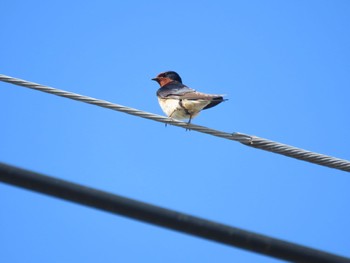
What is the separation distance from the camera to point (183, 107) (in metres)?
7.95

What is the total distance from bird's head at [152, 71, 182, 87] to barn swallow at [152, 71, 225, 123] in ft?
3.31

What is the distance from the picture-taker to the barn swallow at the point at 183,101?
746 centimetres

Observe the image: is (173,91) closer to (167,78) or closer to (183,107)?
(183,107)

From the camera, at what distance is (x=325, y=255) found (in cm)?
215

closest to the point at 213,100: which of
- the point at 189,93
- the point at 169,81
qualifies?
the point at 189,93

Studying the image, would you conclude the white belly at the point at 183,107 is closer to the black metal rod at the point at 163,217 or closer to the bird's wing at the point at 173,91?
the bird's wing at the point at 173,91

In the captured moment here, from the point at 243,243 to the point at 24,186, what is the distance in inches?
30.3

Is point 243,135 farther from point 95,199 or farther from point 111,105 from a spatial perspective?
point 95,199

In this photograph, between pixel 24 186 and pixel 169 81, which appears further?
pixel 169 81

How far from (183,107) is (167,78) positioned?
229cm

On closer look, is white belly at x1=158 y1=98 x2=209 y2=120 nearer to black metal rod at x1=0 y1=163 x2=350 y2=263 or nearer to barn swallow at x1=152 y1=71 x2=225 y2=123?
barn swallow at x1=152 y1=71 x2=225 y2=123

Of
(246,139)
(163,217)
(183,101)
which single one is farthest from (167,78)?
(163,217)

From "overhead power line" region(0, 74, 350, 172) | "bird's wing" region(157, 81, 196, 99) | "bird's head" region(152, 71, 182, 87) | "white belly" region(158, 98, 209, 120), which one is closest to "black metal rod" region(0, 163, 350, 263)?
"overhead power line" region(0, 74, 350, 172)

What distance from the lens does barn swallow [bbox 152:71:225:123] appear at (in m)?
7.46
